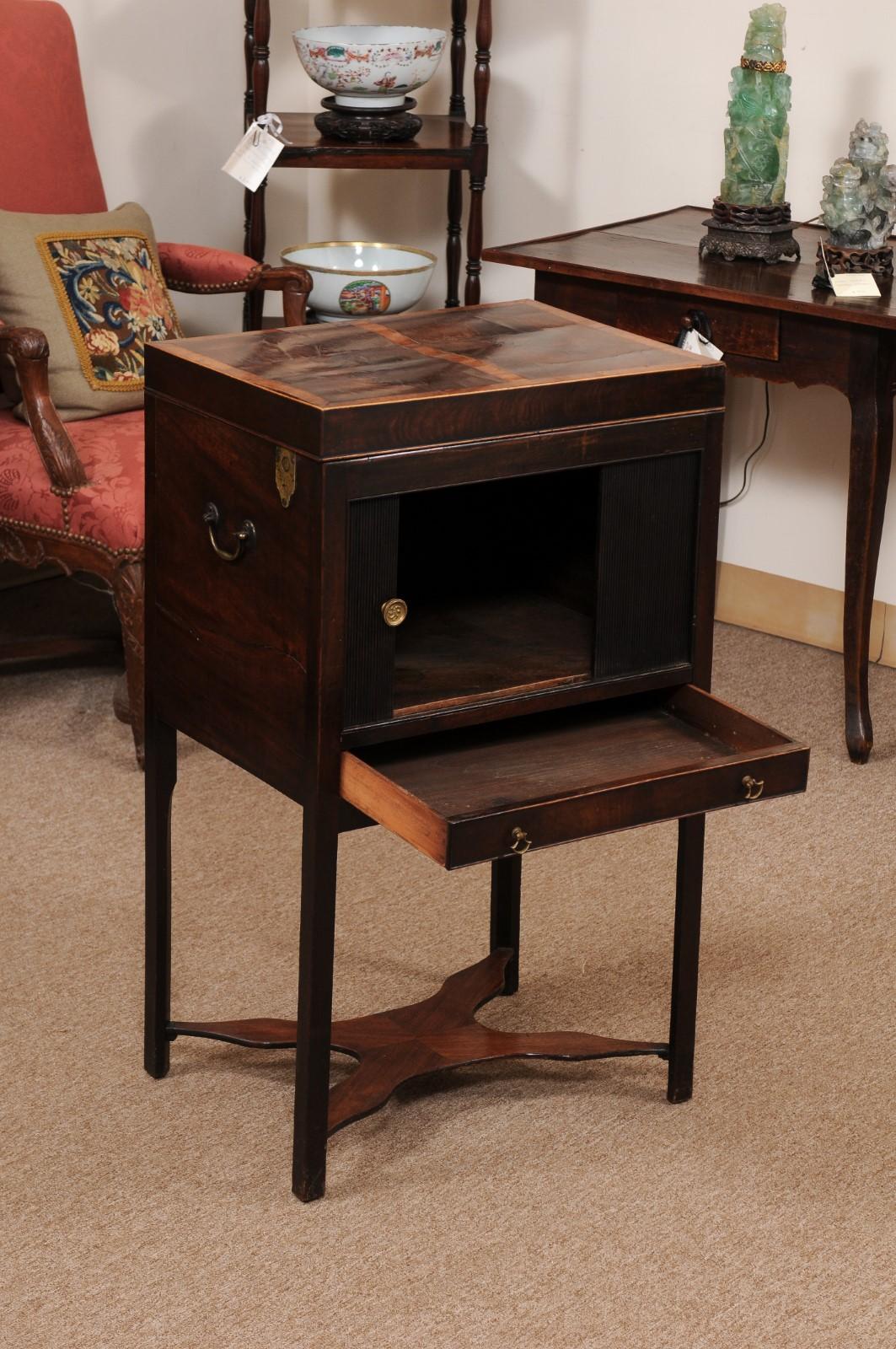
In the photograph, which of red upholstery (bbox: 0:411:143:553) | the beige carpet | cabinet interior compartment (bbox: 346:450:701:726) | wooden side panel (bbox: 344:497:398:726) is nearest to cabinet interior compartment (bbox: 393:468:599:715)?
cabinet interior compartment (bbox: 346:450:701:726)

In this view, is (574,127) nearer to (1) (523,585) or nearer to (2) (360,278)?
(2) (360,278)

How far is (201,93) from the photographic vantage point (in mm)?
3789

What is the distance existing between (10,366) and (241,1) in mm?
1295

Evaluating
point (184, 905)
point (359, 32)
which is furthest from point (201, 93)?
point (184, 905)

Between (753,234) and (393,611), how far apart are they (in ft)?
5.23

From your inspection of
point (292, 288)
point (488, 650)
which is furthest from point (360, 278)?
point (488, 650)

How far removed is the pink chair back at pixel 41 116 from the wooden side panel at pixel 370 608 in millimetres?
1864

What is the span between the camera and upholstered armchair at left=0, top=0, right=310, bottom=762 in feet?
9.01

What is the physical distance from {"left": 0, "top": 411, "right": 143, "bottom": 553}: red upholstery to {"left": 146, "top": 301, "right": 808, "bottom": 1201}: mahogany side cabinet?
915mm

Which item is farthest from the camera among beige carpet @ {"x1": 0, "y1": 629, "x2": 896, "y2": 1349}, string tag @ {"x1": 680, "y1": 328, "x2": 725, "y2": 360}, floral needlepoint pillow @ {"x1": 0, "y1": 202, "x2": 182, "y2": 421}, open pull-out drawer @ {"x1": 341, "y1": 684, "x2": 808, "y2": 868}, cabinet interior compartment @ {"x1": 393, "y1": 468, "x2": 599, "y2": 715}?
floral needlepoint pillow @ {"x1": 0, "y1": 202, "x2": 182, "y2": 421}

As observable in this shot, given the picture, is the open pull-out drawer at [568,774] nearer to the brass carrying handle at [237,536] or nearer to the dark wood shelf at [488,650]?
the dark wood shelf at [488,650]

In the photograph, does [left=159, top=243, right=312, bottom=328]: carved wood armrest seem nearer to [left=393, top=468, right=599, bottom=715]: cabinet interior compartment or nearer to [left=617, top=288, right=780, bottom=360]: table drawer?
[left=617, top=288, right=780, bottom=360]: table drawer

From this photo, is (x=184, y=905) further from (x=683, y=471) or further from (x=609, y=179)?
(x=609, y=179)

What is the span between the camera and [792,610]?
11.5 ft
